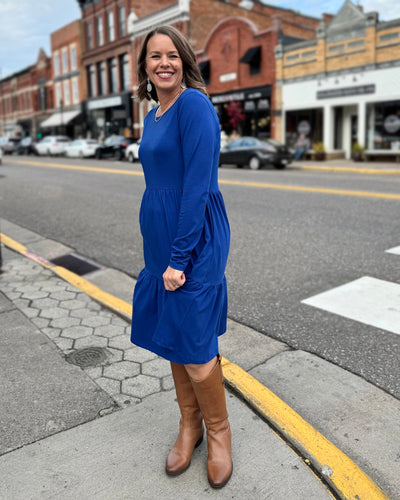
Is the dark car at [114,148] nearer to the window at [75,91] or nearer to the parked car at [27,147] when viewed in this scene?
the parked car at [27,147]

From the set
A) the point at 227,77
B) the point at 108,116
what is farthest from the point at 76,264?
the point at 108,116

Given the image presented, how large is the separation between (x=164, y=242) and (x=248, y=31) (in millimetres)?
27832

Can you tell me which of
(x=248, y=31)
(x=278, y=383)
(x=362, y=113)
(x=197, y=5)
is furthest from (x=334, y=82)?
(x=278, y=383)

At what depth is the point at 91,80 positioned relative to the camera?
43875 millimetres

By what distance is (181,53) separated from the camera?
6.99 feet

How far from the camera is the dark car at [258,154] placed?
64.0 feet

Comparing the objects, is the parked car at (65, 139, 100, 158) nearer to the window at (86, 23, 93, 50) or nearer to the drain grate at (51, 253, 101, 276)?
the window at (86, 23, 93, 50)

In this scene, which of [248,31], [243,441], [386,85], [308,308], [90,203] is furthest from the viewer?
[248,31]

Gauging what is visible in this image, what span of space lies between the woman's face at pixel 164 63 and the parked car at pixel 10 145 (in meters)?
42.2

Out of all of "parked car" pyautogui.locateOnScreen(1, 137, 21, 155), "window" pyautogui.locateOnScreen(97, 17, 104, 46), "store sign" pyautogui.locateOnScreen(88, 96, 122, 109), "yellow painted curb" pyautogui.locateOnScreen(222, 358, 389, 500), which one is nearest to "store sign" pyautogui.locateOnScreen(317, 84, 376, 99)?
"store sign" pyautogui.locateOnScreen(88, 96, 122, 109)

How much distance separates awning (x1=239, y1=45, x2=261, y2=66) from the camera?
26.5 metres

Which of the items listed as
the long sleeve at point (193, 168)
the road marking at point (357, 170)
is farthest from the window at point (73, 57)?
the long sleeve at point (193, 168)

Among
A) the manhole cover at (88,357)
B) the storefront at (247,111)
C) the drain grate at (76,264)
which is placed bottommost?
the manhole cover at (88,357)

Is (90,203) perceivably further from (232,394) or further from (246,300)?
(232,394)
